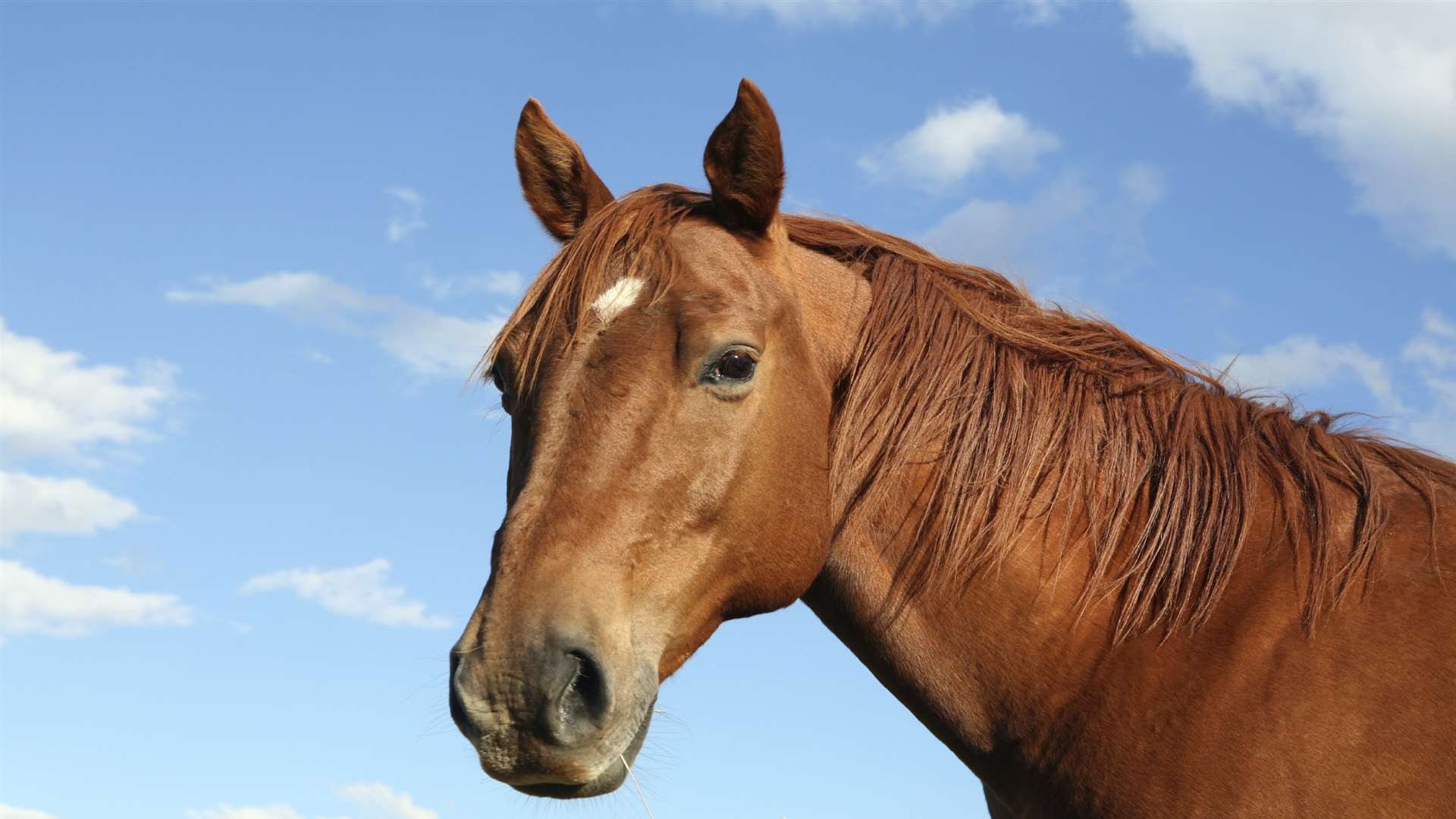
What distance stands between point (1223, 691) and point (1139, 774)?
1.04 feet

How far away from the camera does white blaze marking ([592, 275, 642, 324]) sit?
3.49 metres

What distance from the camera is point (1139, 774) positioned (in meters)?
3.10

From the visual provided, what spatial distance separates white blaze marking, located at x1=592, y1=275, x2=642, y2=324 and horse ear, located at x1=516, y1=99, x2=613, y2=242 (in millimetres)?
814

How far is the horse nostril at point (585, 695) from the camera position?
9.53 ft

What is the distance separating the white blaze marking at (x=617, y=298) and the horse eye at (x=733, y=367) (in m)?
0.33

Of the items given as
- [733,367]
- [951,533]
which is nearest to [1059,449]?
[951,533]

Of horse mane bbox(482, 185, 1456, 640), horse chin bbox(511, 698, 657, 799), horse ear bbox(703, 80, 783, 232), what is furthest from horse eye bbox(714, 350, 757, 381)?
horse chin bbox(511, 698, 657, 799)

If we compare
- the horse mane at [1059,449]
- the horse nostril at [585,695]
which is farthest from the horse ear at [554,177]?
the horse nostril at [585,695]

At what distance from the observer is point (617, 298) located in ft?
11.5

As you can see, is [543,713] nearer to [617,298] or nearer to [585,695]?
[585,695]

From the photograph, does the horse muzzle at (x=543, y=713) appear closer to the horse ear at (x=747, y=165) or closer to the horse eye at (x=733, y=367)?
the horse eye at (x=733, y=367)

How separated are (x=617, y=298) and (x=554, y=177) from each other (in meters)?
1.08

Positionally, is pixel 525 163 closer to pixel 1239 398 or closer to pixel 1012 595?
pixel 1012 595

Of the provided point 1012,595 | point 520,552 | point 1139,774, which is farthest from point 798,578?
point 1139,774
